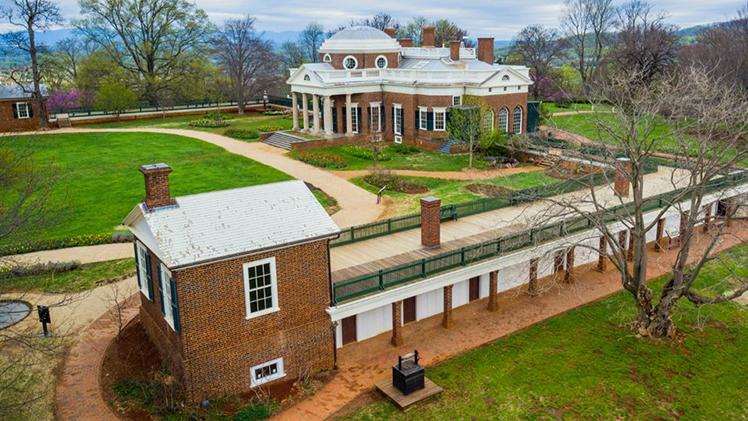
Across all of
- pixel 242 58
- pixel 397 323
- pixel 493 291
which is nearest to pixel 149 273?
pixel 397 323

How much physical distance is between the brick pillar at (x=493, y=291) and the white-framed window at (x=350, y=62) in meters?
33.9

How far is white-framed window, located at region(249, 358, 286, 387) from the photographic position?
1602 cm

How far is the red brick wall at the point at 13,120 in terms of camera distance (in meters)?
52.0

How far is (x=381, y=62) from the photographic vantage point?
168ft

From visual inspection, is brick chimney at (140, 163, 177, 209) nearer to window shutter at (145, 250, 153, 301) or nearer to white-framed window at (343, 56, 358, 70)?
window shutter at (145, 250, 153, 301)

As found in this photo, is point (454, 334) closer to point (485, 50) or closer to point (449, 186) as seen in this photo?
point (449, 186)

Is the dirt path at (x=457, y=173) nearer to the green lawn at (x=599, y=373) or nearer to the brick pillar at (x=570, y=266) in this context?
the brick pillar at (x=570, y=266)

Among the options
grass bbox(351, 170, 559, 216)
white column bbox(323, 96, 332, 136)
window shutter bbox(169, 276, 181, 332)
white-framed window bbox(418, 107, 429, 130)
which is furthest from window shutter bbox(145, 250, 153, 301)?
white column bbox(323, 96, 332, 136)

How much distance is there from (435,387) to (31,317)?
45.2 feet

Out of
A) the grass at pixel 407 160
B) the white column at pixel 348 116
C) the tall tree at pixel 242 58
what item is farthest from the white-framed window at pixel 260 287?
the tall tree at pixel 242 58

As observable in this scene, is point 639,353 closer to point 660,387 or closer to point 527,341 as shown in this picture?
point 660,387

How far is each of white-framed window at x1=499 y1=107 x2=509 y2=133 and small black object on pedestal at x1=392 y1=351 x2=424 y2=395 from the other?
3265 centimetres

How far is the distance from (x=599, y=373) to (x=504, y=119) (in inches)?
1239

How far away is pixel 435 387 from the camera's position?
625 inches
